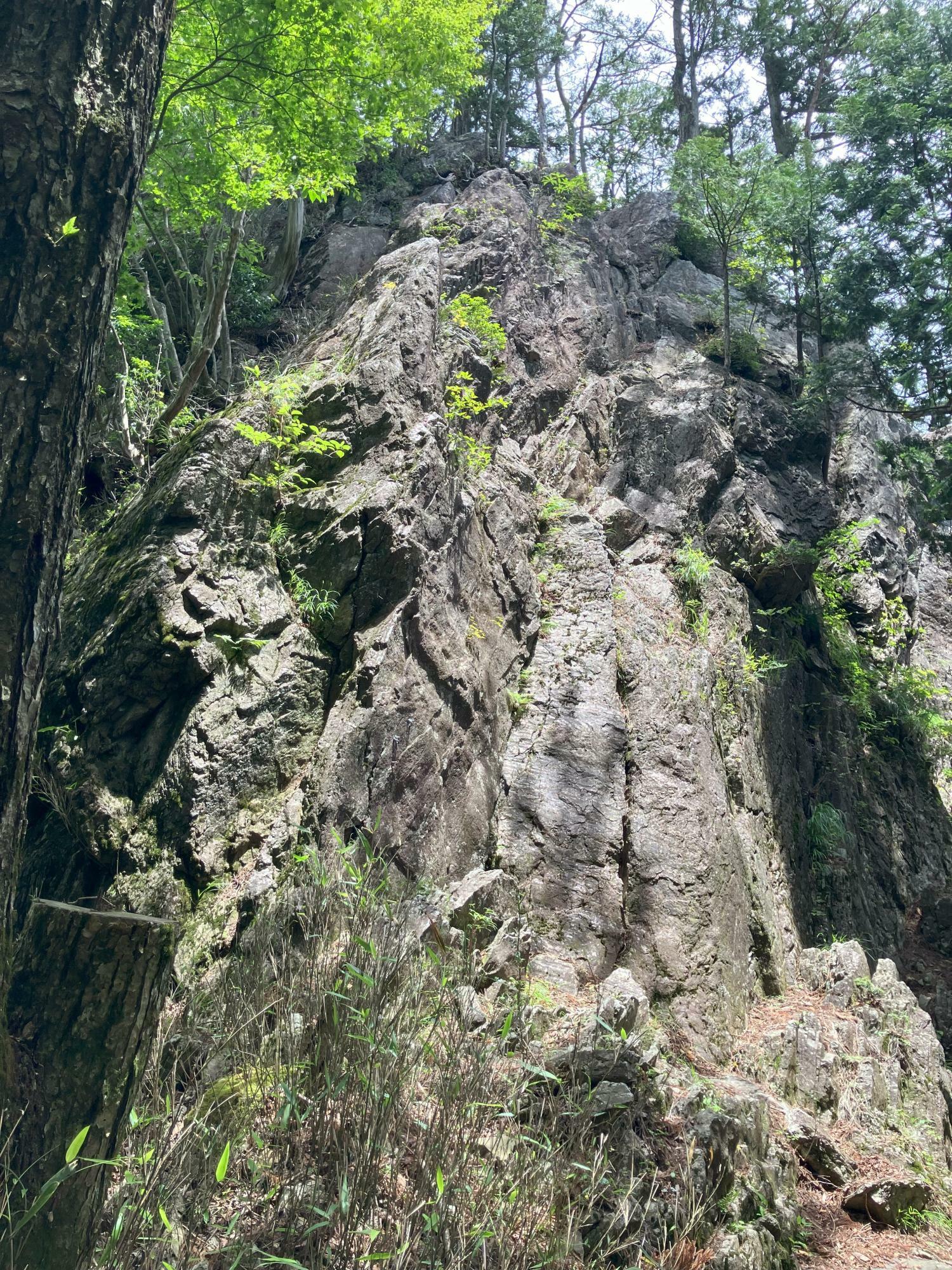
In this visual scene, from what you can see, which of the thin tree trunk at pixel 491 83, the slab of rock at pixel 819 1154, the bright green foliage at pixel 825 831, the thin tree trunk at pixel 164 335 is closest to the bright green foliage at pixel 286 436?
the thin tree trunk at pixel 164 335

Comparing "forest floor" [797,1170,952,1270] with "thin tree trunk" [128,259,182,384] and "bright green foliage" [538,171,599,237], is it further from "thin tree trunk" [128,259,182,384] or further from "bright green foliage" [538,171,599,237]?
"bright green foliage" [538,171,599,237]

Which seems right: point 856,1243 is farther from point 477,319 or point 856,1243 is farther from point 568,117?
point 568,117

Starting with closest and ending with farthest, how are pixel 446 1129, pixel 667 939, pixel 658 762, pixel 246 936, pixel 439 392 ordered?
1. pixel 446 1129
2. pixel 246 936
3. pixel 667 939
4. pixel 658 762
5. pixel 439 392

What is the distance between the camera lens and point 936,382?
34.4 ft

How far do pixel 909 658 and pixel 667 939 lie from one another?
7.90m

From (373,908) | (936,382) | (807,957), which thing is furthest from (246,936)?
(936,382)

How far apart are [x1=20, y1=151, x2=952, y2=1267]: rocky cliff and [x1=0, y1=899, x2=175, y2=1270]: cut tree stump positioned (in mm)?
2451

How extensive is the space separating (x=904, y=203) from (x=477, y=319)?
235 inches

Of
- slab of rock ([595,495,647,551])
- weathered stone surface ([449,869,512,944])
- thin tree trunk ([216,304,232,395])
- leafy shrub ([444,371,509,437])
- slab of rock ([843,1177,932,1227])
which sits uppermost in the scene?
thin tree trunk ([216,304,232,395])

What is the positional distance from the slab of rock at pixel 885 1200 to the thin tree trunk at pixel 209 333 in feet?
25.5

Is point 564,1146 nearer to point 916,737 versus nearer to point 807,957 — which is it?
point 807,957

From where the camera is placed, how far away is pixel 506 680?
745 cm

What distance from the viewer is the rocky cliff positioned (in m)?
5.08

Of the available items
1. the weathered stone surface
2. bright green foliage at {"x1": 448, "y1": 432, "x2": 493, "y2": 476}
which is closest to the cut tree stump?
the weathered stone surface
